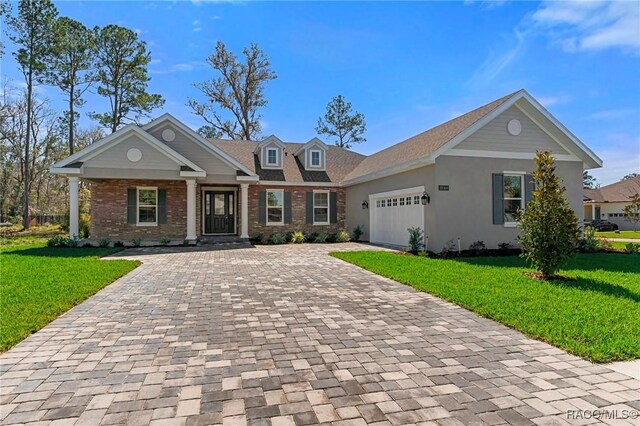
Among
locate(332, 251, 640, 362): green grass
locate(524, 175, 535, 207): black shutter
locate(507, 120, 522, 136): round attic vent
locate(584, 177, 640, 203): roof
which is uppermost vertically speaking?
locate(507, 120, 522, 136): round attic vent

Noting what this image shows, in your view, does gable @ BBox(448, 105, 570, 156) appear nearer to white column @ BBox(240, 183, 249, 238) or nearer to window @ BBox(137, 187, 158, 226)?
white column @ BBox(240, 183, 249, 238)

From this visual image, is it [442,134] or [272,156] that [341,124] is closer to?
[272,156]

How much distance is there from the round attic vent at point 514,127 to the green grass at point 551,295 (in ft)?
15.6

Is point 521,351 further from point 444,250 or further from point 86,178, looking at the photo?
point 86,178

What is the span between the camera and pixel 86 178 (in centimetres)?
1534

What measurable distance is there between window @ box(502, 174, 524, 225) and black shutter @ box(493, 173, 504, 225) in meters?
0.21

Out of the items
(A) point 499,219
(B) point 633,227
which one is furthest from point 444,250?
(B) point 633,227

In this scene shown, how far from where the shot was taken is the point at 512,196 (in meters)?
13.4

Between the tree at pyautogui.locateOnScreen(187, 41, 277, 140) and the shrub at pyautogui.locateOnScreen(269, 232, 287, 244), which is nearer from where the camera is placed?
the shrub at pyautogui.locateOnScreen(269, 232, 287, 244)

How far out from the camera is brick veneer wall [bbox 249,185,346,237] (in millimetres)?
18406

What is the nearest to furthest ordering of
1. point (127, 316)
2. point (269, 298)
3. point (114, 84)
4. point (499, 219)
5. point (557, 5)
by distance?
point (127, 316), point (269, 298), point (557, 5), point (499, 219), point (114, 84)

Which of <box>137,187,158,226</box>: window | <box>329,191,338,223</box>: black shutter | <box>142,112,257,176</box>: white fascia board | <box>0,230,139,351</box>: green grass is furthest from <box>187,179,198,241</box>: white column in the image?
<box>329,191,338,223</box>: black shutter

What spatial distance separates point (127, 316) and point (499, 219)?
1203 cm

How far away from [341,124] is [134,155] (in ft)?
86.4
